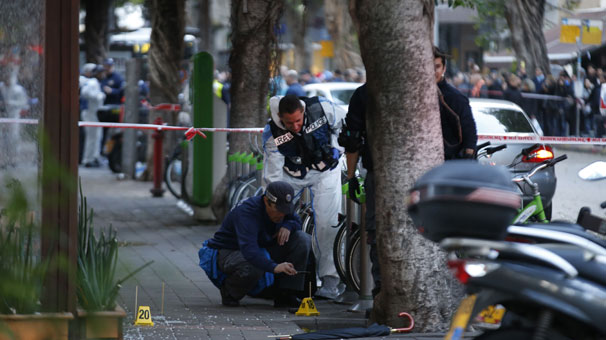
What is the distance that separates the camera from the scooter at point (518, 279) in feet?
12.5

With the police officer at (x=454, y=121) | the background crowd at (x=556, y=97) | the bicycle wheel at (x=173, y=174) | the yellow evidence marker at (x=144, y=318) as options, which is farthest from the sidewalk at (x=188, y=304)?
the background crowd at (x=556, y=97)

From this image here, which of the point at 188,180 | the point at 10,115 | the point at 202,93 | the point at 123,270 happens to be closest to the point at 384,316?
the point at 10,115

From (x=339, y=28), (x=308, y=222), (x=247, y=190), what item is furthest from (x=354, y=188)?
(x=339, y=28)

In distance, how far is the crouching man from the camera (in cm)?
812

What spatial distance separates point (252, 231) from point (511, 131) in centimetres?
619

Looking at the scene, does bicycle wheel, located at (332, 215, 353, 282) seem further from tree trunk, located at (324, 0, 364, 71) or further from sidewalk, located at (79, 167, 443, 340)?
tree trunk, located at (324, 0, 364, 71)

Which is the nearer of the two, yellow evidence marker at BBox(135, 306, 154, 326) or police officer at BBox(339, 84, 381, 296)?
yellow evidence marker at BBox(135, 306, 154, 326)

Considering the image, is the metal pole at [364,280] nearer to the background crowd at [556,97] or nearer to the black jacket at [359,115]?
the black jacket at [359,115]

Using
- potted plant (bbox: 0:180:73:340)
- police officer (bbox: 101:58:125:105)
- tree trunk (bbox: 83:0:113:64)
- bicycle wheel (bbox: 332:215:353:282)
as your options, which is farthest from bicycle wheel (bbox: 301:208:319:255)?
tree trunk (bbox: 83:0:113:64)

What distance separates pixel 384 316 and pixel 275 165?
263cm

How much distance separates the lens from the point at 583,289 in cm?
389

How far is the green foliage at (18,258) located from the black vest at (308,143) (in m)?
4.04

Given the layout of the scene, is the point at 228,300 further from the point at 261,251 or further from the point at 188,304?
the point at 261,251

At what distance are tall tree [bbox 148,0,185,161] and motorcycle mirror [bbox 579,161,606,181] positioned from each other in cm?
1248
